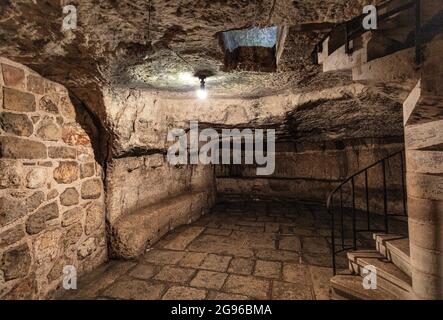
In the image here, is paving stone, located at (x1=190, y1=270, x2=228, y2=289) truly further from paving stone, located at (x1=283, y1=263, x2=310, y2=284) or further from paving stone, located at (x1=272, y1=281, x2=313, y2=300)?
paving stone, located at (x1=283, y1=263, x2=310, y2=284)

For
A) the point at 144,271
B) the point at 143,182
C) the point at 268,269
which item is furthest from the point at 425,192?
the point at 143,182

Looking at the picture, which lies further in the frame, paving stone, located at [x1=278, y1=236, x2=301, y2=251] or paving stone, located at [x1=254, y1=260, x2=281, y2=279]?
paving stone, located at [x1=278, y1=236, x2=301, y2=251]

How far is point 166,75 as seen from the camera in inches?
122

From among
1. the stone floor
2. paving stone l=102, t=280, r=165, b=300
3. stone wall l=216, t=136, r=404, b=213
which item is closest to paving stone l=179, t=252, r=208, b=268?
the stone floor

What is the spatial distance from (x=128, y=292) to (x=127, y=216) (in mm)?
1281

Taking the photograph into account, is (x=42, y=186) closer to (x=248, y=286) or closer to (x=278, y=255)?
(x=248, y=286)

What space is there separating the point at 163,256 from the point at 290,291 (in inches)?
71.3

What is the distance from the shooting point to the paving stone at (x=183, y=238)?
3883 millimetres

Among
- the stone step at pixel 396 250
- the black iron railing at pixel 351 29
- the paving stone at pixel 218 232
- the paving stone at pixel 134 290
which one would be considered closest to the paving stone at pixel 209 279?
the paving stone at pixel 134 290

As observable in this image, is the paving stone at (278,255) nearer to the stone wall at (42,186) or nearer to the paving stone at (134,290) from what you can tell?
the paving stone at (134,290)

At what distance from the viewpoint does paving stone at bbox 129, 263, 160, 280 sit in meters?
2.98

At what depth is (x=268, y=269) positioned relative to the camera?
315 cm

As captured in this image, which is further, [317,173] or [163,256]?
[317,173]

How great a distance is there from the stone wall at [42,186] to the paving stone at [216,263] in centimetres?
145
